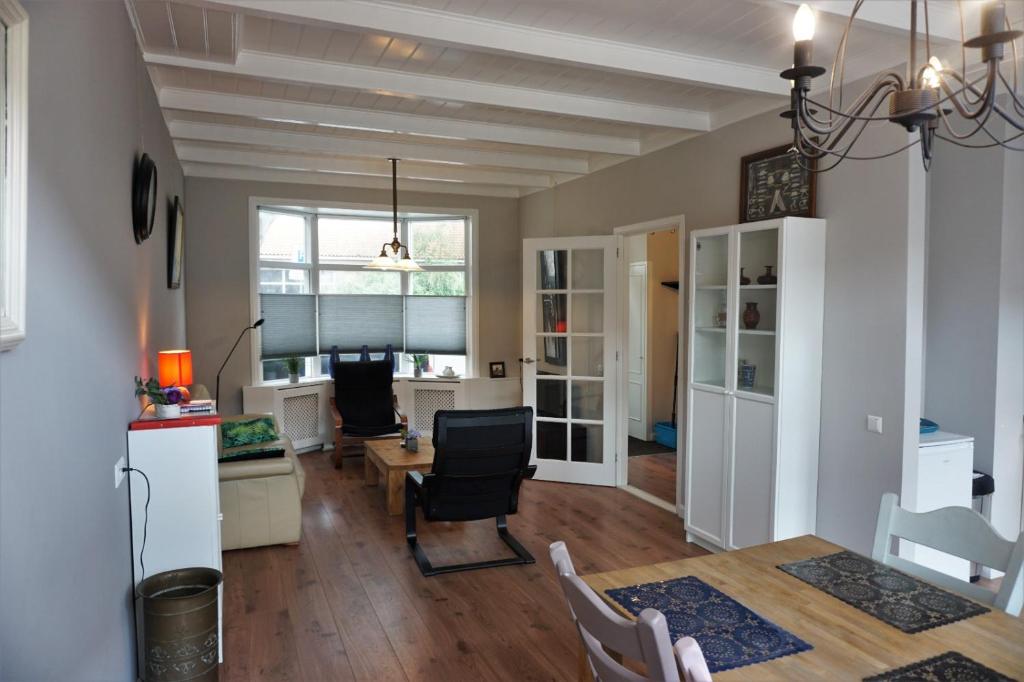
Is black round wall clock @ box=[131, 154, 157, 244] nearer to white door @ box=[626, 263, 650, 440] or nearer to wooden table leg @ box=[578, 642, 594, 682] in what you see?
wooden table leg @ box=[578, 642, 594, 682]

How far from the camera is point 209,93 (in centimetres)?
405

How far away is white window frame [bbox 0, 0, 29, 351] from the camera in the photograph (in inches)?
48.8

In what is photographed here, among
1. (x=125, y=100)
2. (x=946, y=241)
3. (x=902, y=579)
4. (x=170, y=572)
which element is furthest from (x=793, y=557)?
(x=125, y=100)

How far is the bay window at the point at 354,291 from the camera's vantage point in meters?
6.79

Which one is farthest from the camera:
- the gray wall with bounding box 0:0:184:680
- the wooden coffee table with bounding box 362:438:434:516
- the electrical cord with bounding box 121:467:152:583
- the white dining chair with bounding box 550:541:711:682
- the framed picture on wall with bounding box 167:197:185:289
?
the wooden coffee table with bounding box 362:438:434:516

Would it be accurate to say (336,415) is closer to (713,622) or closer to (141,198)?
(141,198)

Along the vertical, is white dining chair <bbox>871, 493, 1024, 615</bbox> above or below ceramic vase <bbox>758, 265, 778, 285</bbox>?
below

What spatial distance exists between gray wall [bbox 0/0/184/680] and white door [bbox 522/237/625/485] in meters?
3.45

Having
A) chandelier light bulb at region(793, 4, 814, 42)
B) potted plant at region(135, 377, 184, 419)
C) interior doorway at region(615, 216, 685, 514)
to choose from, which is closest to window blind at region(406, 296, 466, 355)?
interior doorway at region(615, 216, 685, 514)

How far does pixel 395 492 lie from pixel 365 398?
198cm

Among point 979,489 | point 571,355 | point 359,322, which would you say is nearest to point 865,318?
point 979,489

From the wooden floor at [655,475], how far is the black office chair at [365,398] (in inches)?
87.6

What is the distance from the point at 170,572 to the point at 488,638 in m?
1.39

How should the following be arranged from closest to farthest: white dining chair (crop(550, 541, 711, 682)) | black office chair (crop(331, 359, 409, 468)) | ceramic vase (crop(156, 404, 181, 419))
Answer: white dining chair (crop(550, 541, 711, 682))
ceramic vase (crop(156, 404, 181, 419))
black office chair (crop(331, 359, 409, 468))
